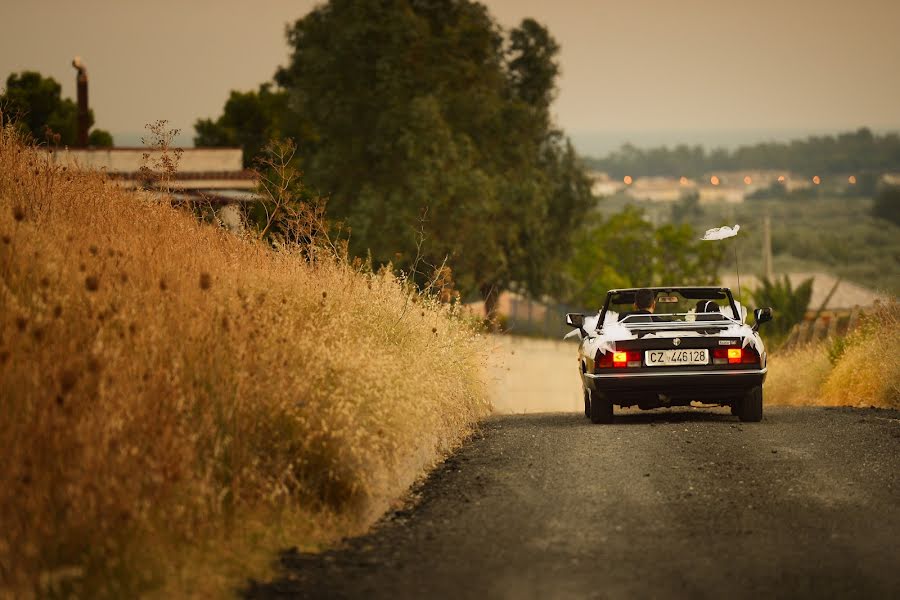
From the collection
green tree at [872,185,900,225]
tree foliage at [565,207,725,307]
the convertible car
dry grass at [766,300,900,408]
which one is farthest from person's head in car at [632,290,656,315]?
green tree at [872,185,900,225]

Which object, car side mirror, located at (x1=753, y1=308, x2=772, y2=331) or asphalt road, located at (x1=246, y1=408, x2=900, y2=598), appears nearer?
asphalt road, located at (x1=246, y1=408, x2=900, y2=598)

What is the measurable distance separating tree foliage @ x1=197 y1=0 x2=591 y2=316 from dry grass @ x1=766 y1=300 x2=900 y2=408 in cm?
2247

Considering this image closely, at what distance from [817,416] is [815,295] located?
107m

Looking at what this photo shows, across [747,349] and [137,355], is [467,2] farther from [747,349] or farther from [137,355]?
[137,355]

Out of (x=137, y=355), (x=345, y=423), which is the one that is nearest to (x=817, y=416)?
(x=345, y=423)

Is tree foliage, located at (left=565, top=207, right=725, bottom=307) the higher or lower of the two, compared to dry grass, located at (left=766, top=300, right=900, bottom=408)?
lower

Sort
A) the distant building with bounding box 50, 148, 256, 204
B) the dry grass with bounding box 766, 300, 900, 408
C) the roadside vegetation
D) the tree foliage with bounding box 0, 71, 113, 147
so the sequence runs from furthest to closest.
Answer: the roadside vegetation → the tree foliage with bounding box 0, 71, 113, 147 → the distant building with bounding box 50, 148, 256, 204 → the dry grass with bounding box 766, 300, 900, 408

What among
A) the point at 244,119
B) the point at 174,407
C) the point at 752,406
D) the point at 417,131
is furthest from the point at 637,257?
the point at 174,407

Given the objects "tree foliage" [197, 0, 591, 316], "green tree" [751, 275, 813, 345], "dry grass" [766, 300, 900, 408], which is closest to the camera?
"dry grass" [766, 300, 900, 408]

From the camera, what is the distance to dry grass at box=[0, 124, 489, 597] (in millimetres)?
6848

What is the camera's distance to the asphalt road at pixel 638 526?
7109 millimetres

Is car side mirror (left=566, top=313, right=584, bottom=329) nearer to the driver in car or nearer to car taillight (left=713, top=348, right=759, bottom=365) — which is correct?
the driver in car

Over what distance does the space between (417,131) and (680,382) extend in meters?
35.8

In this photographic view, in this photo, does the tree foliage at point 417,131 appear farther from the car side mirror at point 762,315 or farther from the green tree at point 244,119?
the car side mirror at point 762,315
